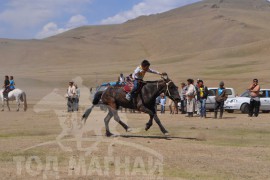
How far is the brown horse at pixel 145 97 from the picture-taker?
17.2m

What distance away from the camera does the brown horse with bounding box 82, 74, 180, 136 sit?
17164 millimetres

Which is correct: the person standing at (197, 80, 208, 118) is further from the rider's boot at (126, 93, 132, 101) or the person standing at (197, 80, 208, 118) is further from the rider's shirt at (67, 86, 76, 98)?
the rider's boot at (126, 93, 132, 101)

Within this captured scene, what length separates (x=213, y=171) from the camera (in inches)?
443

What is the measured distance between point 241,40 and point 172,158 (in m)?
141

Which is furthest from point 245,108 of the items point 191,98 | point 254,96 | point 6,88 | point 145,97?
point 145,97

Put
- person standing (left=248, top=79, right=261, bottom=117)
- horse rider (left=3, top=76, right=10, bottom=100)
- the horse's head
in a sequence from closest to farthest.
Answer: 1. the horse's head
2. person standing (left=248, top=79, right=261, bottom=117)
3. horse rider (left=3, top=76, right=10, bottom=100)

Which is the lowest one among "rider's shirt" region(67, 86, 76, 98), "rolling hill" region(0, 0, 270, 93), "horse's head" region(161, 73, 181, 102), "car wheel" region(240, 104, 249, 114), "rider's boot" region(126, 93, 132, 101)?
"car wheel" region(240, 104, 249, 114)

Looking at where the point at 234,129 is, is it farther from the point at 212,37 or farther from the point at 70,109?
the point at 212,37

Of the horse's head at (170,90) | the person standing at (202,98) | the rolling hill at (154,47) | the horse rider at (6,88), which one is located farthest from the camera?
the rolling hill at (154,47)

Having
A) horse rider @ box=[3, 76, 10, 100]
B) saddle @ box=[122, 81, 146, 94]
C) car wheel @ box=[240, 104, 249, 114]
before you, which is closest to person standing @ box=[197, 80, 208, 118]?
car wheel @ box=[240, 104, 249, 114]

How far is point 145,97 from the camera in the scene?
1722cm

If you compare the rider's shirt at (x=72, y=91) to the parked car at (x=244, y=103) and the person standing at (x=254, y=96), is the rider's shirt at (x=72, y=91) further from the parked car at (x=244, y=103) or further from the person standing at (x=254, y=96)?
the person standing at (x=254, y=96)

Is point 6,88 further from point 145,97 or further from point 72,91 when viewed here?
point 145,97

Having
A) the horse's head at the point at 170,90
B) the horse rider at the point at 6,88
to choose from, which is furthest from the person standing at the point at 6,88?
the horse's head at the point at 170,90
